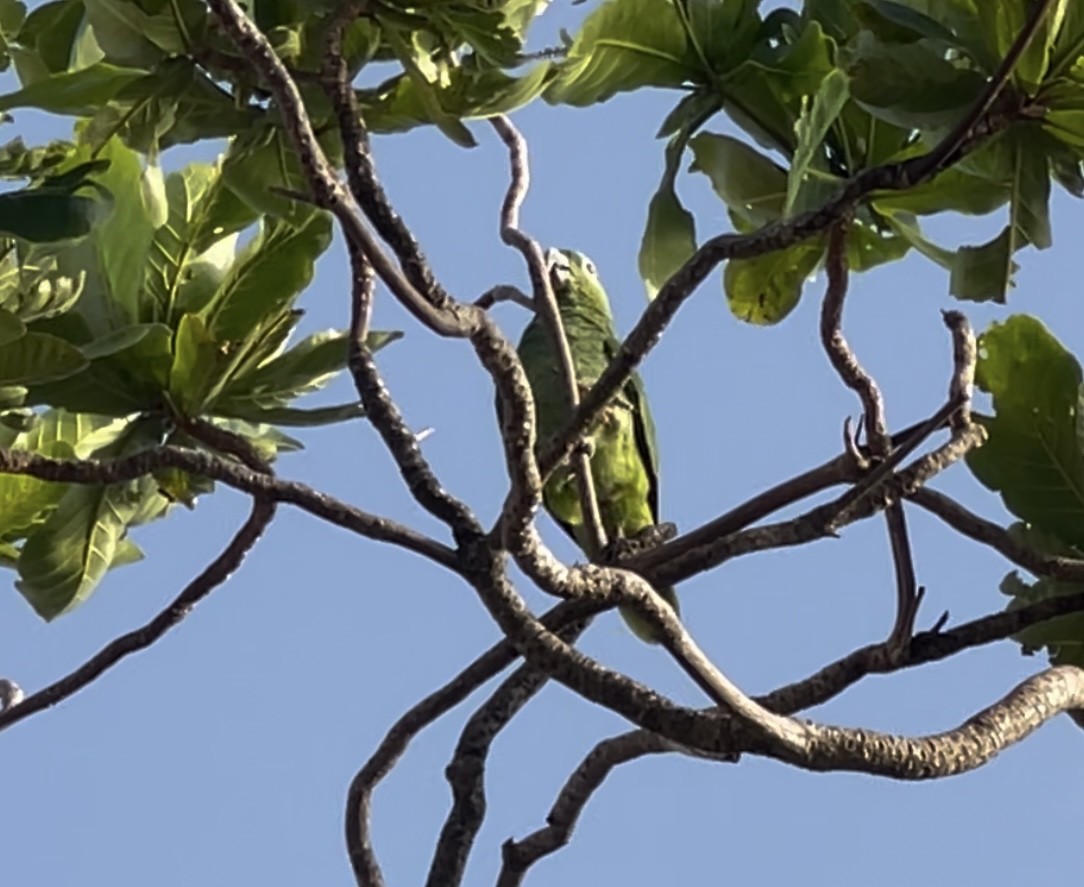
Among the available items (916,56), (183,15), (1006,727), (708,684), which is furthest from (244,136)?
(1006,727)

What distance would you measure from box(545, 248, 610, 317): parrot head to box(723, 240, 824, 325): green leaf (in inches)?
43.4

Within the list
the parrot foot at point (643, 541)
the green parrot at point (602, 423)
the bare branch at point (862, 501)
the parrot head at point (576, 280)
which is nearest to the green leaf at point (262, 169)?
the bare branch at point (862, 501)

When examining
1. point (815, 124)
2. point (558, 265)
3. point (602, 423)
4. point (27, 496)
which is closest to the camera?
point (815, 124)

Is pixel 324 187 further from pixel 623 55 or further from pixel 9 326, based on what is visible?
pixel 623 55

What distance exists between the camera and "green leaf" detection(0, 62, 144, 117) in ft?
6.48

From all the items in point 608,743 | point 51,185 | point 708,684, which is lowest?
point 708,684

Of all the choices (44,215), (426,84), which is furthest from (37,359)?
(426,84)

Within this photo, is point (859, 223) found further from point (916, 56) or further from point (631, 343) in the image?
point (631, 343)

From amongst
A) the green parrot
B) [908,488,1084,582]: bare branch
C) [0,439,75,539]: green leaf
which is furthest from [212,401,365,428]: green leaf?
the green parrot

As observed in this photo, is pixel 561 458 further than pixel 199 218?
No

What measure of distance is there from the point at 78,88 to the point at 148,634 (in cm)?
69

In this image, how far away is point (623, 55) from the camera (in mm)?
2193

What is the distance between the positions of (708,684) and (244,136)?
3.15 feet

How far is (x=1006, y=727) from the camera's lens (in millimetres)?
1781
